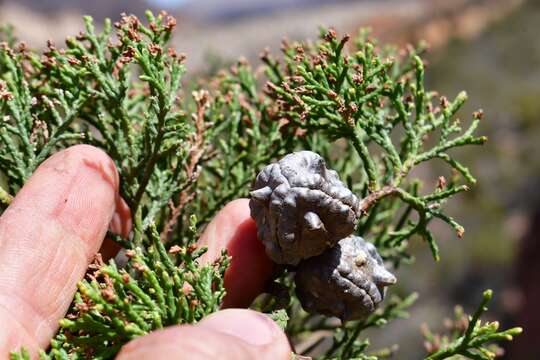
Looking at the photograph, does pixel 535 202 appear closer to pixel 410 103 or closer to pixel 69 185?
pixel 410 103

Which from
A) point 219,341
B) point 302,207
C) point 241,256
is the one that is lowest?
point 219,341

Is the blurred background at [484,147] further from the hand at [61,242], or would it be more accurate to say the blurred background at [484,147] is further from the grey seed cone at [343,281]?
the grey seed cone at [343,281]

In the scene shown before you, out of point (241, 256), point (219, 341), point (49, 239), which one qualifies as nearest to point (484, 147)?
point (241, 256)

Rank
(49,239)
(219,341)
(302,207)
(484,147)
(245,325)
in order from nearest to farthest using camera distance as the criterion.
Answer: (219,341)
(245,325)
(302,207)
(49,239)
(484,147)

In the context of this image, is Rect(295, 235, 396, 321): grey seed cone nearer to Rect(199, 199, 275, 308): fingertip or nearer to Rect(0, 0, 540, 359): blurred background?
Rect(199, 199, 275, 308): fingertip

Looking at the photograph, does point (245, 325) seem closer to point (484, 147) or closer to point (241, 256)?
point (241, 256)

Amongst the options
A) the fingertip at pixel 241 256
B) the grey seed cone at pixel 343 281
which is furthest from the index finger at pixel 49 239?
the grey seed cone at pixel 343 281
